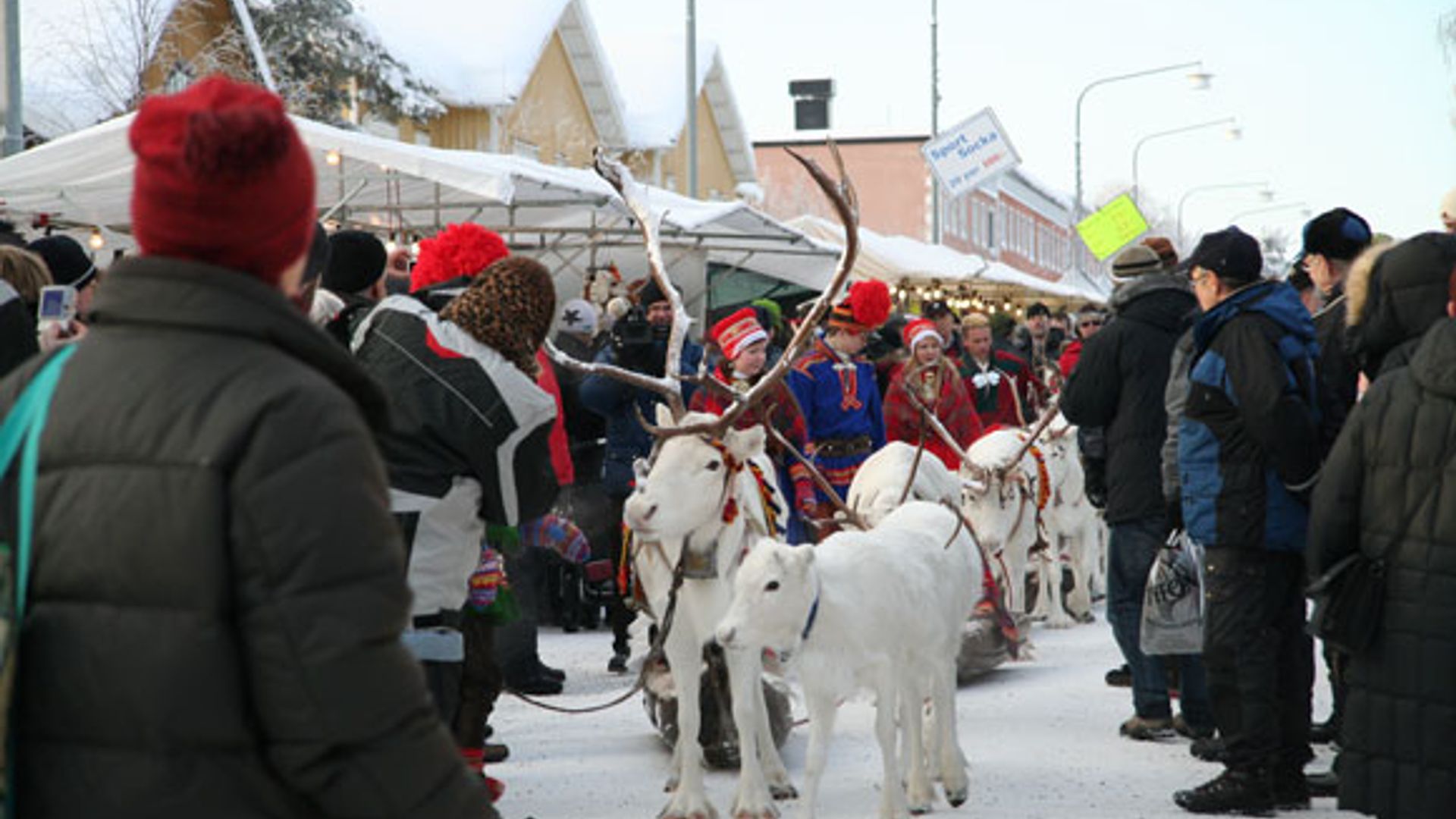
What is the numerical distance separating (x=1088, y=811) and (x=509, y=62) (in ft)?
86.1

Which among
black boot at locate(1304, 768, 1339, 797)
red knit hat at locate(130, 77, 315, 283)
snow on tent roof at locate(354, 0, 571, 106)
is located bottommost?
black boot at locate(1304, 768, 1339, 797)

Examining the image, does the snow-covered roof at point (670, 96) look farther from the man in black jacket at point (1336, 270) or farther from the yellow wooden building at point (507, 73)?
the man in black jacket at point (1336, 270)

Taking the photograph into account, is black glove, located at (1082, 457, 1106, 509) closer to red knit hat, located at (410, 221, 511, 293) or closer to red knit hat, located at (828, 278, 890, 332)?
red knit hat, located at (828, 278, 890, 332)

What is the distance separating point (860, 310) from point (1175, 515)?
8.79ft

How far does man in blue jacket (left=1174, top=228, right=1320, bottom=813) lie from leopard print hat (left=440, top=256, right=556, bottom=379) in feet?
8.79

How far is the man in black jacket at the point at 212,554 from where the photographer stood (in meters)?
2.14

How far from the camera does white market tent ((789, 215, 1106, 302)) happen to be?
22484 mm

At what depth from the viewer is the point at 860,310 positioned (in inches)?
370

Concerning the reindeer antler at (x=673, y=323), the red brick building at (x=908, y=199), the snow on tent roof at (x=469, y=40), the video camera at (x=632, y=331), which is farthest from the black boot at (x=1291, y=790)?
the red brick building at (x=908, y=199)

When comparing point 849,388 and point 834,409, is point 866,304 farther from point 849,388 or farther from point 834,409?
point 834,409

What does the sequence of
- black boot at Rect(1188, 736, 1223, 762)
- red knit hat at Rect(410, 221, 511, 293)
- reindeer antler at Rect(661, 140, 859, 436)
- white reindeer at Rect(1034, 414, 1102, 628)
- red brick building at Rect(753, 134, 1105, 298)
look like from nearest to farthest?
red knit hat at Rect(410, 221, 511, 293) → reindeer antler at Rect(661, 140, 859, 436) → black boot at Rect(1188, 736, 1223, 762) → white reindeer at Rect(1034, 414, 1102, 628) → red brick building at Rect(753, 134, 1105, 298)

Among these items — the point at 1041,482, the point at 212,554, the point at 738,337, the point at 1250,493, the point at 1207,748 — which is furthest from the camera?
the point at 1041,482

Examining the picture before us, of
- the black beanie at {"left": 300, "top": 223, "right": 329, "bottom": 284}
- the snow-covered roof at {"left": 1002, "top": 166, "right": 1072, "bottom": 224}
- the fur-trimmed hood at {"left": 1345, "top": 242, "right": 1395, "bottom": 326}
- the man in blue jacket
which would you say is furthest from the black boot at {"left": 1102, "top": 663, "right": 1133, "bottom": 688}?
the snow-covered roof at {"left": 1002, "top": 166, "right": 1072, "bottom": 224}

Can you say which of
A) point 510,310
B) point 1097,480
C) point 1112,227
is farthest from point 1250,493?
point 1112,227
